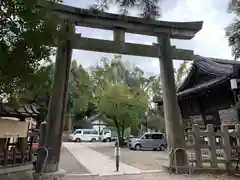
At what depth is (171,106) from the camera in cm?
866

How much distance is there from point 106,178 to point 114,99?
53.3ft

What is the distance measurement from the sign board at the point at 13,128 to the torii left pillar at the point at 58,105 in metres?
0.73

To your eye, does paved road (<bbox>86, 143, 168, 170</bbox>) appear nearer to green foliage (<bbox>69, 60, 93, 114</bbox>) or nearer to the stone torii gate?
the stone torii gate

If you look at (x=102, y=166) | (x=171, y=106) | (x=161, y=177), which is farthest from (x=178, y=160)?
(x=102, y=166)

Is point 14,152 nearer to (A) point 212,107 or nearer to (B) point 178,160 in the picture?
(B) point 178,160

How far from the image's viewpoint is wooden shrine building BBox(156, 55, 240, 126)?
439 inches

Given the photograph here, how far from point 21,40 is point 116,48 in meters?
4.65

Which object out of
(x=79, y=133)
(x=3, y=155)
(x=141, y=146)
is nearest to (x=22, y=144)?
(x=3, y=155)

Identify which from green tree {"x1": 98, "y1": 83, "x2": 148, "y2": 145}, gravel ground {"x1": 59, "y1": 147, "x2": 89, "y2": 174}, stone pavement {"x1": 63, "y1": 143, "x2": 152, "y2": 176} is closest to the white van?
green tree {"x1": 98, "y1": 83, "x2": 148, "y2": 145}

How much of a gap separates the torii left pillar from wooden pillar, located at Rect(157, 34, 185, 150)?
333 centimetres

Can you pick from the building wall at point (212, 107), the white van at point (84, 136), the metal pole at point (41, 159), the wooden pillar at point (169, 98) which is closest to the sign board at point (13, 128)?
the metal pole at point (41, 159)

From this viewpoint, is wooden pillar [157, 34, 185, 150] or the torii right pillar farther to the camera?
wooden pillar [157, 34, 185, 150]

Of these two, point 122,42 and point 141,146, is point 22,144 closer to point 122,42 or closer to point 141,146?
point 122,42

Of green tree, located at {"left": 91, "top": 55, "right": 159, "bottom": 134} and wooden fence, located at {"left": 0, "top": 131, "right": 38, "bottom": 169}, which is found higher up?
green tree, located at {"left": 91, "top": 55, "right": 159, "bottom": 134}
